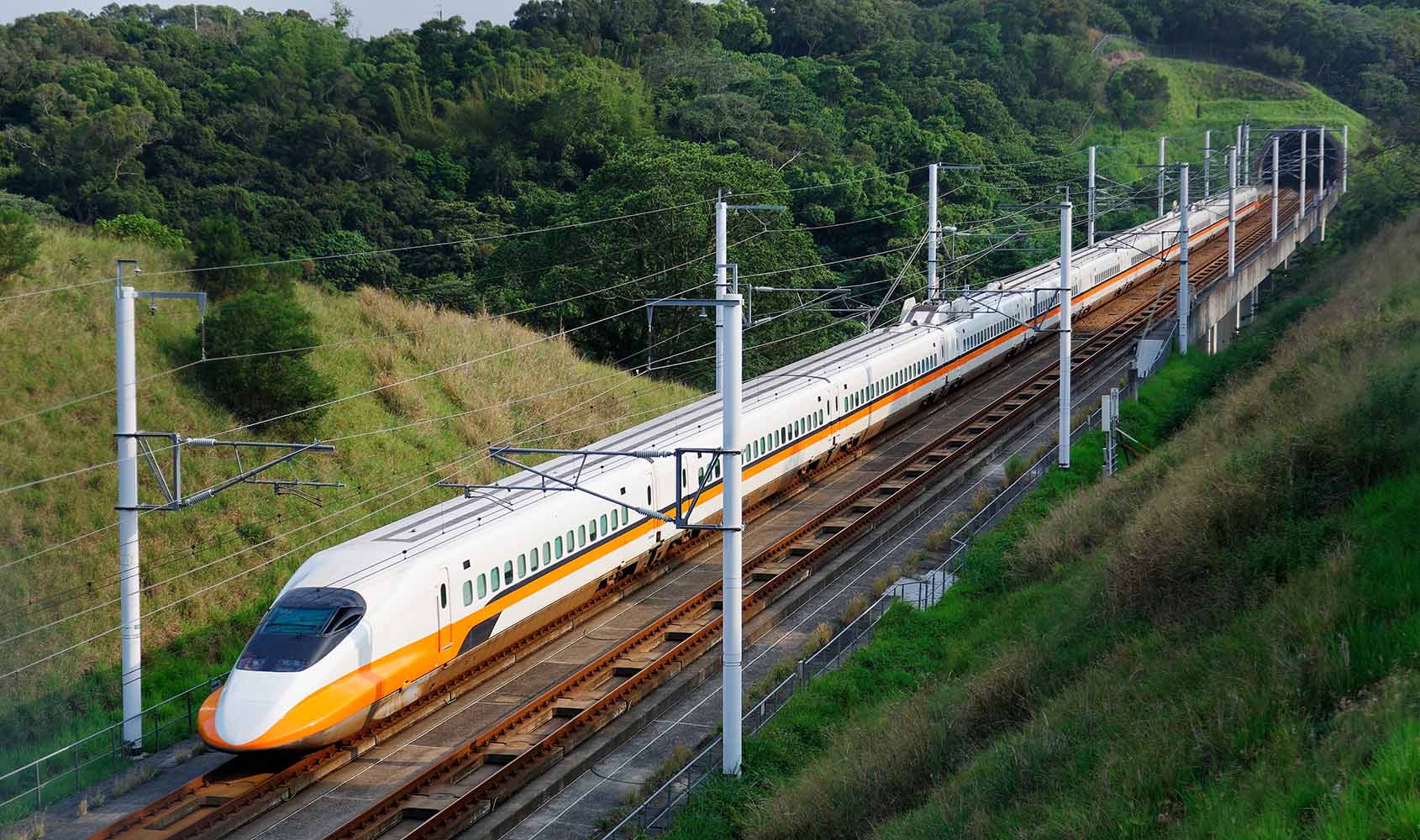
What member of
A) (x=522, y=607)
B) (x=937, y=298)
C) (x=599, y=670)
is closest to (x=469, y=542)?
(x=522, y=607)

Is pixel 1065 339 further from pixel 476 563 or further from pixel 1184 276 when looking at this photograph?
pixel 476 563

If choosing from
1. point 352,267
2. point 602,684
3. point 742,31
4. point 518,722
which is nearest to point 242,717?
point 518,722

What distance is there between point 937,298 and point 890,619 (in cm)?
2451

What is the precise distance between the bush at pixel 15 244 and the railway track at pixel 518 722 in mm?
15987

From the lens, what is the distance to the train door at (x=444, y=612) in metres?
20.1

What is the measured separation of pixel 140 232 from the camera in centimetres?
4606

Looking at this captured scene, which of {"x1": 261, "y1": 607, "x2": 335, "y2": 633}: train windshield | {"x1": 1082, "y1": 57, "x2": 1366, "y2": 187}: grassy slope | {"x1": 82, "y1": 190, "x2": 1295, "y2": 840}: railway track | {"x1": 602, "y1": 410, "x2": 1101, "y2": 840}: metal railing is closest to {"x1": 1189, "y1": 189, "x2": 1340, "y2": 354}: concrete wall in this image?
{"x1": 602, "y1": 410, "x2": 1101, "y2": 840}: metal railing

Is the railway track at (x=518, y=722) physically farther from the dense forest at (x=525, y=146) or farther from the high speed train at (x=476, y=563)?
the dense forest at (x=525, y=146)

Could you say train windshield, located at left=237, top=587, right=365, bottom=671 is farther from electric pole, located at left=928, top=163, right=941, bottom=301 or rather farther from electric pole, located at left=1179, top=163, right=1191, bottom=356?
electric pole, located at left=1179, top=163, right=1191, bottom=356

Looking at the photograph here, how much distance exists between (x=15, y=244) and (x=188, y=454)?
6.86 metres

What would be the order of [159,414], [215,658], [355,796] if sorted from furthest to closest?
1. [159,414]
2. [215,658]
3. [355,796]

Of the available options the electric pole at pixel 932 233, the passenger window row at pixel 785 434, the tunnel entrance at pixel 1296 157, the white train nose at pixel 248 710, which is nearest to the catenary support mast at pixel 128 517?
the white train nose at pixel 248 710

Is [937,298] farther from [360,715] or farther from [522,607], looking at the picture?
[360,715]

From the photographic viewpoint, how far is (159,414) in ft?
95.9
